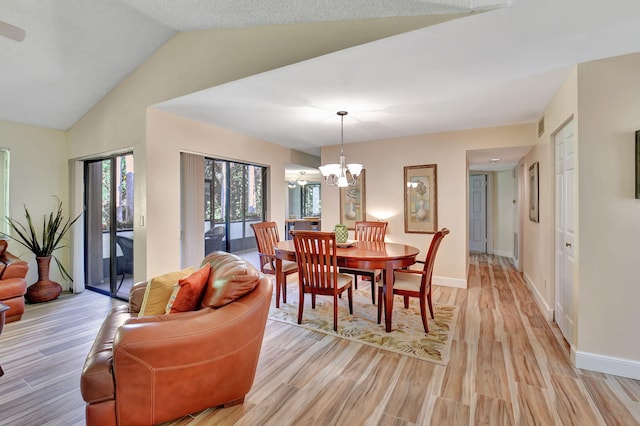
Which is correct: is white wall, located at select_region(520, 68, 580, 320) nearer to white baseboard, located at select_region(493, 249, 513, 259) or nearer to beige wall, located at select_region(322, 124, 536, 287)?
beige wall, located at select_region(322, 124, 536, 287)

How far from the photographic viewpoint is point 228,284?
5.78ft

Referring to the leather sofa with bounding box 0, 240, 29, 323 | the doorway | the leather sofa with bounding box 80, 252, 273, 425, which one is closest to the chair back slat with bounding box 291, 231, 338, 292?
the leather sofa with bounding box 80, 252, 273, 425

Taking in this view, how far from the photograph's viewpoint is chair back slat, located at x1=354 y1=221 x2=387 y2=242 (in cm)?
424

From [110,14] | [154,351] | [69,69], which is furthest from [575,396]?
[69,69]

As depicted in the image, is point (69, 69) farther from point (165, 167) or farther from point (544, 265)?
point (544, 265)

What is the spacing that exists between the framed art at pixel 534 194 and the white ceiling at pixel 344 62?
0.70 meters

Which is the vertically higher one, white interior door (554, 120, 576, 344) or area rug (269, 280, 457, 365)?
white interior door (554, 120, 576, 344)

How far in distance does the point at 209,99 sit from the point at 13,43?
1.87 m

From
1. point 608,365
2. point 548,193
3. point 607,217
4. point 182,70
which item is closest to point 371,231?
point 548,193

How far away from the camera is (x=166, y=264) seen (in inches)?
138

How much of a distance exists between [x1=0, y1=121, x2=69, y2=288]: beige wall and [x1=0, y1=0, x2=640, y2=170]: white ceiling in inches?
7.9

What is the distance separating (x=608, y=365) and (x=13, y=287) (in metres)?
5.57

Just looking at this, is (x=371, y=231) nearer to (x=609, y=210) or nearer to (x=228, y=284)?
(x=609, y=210)

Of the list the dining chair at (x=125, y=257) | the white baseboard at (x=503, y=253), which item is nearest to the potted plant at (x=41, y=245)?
the dining chair at (x=125, y=257)
